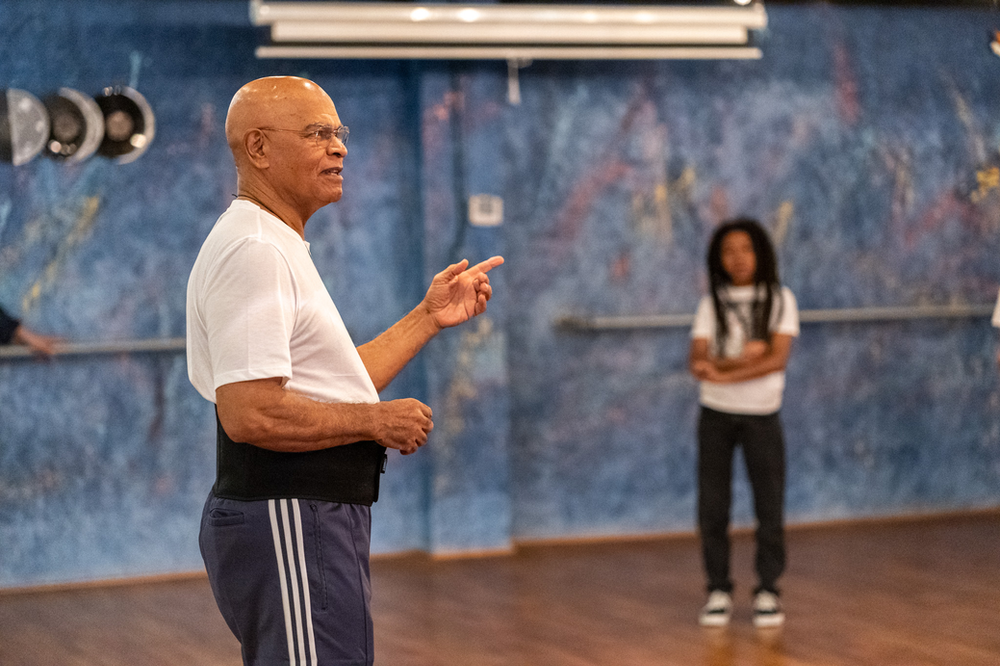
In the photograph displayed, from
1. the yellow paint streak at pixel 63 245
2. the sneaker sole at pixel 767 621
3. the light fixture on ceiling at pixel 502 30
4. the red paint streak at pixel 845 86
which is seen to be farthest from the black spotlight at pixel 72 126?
the red paint streak at pixel 845 86

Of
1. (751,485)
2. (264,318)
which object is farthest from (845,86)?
(264,318)

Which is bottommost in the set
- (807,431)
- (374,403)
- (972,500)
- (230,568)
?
(972,500)

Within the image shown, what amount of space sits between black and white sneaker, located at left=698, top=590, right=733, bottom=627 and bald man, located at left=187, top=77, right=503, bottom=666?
92.7 inches

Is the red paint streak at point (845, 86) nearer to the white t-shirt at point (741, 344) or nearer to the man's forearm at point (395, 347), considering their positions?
the white t-shirt at point (741, 344)

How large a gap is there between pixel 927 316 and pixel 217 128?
3777 millimetres

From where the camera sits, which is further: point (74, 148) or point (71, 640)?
point (74, 148)

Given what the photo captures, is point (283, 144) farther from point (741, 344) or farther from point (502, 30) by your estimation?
point (502, 30)

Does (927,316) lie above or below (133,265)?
below

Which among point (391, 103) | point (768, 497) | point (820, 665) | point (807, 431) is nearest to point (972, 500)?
point (807, 431)

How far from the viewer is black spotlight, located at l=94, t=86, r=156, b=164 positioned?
15.6 feet

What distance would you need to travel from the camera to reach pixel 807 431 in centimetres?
560

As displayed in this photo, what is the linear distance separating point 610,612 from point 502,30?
2453mm

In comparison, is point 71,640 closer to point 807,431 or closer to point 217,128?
point 217,128

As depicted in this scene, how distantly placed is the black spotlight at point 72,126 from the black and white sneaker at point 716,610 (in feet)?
10.7
